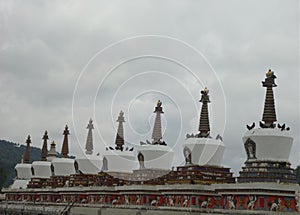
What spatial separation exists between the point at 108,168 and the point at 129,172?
5.61 ft

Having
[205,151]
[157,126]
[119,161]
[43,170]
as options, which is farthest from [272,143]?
[43,170]

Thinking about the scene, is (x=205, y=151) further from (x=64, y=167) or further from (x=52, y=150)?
(x=52, y=150)

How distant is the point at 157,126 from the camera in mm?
33312

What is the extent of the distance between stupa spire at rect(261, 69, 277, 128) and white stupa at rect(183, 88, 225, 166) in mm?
4692

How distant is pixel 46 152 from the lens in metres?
54.0

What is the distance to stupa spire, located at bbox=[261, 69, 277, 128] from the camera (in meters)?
22.9

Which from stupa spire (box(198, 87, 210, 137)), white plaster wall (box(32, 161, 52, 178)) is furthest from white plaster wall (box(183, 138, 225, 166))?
white plaster wall (box(32, 161, 52, 178))

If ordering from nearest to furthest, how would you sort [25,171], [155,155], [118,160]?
[155,155] < [118,160] < [25,171]

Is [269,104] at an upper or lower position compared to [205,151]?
upper

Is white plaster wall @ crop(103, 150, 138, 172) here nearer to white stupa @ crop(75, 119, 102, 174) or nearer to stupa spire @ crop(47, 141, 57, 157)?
white stupa @ crop(75, 119, 102, 174)

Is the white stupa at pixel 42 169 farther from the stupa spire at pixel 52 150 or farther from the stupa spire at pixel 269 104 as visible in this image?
the stupa spire at pixel 269 104

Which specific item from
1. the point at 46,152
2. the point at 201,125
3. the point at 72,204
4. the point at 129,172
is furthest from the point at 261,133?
the point at 46,152

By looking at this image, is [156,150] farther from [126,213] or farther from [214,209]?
[214,209]

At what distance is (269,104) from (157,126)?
11527mm
